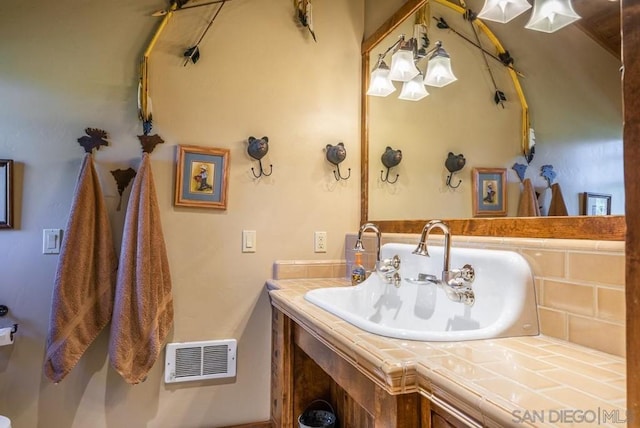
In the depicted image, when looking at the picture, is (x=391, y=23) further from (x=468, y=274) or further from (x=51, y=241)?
(x=51, y=241)

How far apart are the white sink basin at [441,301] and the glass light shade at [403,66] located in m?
0.82

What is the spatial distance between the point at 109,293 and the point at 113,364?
0.28m

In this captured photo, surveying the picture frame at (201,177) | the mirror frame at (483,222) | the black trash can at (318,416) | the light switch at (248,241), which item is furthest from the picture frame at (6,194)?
the mirror frame at (483,222)

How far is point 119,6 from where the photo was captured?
176cm

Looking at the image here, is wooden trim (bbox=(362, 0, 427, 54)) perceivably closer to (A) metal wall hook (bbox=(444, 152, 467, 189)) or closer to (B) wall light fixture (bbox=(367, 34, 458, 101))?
(B) wall light fixture (bbox=(367, 34, 458, 101))

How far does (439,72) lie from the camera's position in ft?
5.37

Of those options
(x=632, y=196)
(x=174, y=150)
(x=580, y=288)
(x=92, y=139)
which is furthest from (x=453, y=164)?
(x=92, y=139)

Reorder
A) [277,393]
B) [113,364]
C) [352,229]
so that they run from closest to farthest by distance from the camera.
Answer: [113,364], [277,393], [352,229]

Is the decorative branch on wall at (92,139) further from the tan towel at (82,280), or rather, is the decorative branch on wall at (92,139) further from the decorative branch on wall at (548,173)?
the decorative branch on wall at (548,173)

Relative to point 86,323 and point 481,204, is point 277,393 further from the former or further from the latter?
point 481,204

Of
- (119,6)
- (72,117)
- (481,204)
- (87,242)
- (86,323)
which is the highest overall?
(119,6)

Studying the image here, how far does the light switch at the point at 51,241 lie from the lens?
1.60 metres

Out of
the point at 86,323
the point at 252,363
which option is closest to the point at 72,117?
the point at 86,323

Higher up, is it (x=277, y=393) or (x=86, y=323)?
(x=86, y=323)
